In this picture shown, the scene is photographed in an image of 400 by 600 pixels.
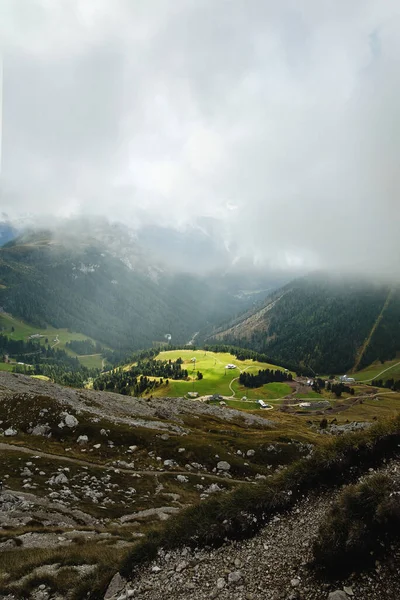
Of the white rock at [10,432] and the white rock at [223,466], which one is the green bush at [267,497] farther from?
the white rock at [10,432]

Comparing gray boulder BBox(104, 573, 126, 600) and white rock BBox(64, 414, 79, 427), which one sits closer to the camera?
gray boulder BBox(104, 573, 126, 600)

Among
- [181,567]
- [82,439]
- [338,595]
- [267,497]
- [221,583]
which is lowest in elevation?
[82,439]

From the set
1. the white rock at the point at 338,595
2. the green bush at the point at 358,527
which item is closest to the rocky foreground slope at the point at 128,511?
the white rock at the point at 338,595

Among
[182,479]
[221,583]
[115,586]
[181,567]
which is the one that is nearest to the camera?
[221,583]

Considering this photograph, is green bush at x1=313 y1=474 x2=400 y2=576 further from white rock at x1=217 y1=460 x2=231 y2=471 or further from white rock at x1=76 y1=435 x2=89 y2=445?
white rock at x1=76 y1=435 x2=89 y2=445

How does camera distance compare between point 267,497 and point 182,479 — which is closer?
point 267,497

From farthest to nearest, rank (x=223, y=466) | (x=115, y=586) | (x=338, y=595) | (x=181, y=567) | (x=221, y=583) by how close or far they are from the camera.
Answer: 1. (x=223, y=466)
2. (x=115, y=586)
3. (x=181, y=567)
4. (x=221, y=583)
5. (x=338, y=595)

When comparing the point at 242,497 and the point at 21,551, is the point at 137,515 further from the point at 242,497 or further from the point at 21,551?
the point at 242,497

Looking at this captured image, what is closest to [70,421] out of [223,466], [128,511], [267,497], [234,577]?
[128,511]

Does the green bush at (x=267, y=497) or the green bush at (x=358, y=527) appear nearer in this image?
the green bush at (x=358, y=527)

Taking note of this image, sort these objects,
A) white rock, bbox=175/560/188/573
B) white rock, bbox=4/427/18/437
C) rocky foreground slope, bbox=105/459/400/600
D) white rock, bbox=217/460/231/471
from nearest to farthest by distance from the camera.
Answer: rocky foreground slope, bbox=105/459/400/600, white rock, bbox=175/560/188/573, white rock, bbox=217/460/231/471, white rock, bbox=4/427/18/437

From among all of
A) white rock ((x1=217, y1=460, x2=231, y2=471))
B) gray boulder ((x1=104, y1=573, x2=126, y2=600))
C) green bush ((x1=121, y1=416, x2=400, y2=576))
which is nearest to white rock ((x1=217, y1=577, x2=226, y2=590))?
green bush ((x1=121, y1=416, x2=400, y2=576))

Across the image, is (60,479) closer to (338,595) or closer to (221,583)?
(221,583)

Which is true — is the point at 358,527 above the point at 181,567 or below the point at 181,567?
above
